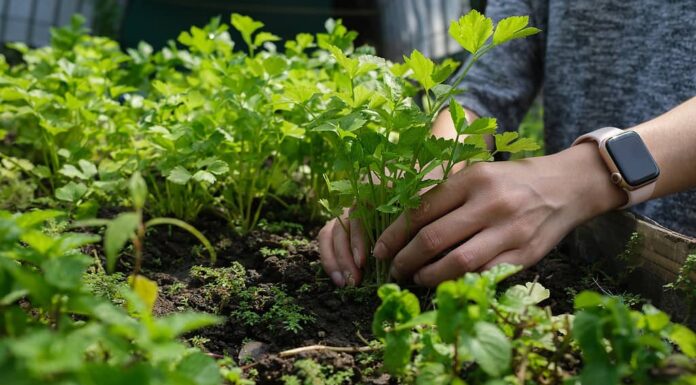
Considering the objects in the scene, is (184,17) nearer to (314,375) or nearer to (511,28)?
(511,28)

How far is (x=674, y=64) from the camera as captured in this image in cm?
184

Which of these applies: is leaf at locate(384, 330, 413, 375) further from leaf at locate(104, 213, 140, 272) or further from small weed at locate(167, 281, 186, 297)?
small weed at locate(167, 281, 186, 297)

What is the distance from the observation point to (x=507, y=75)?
6.95ft

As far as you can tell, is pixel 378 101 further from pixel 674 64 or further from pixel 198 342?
pixel 674 64

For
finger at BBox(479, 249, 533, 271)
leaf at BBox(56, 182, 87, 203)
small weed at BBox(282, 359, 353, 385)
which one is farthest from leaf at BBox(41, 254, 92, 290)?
leaf at BBox(56, 182, 87, 203)

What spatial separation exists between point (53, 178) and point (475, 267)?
1329 mm

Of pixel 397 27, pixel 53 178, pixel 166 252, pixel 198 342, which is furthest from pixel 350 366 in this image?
pixel 397 27

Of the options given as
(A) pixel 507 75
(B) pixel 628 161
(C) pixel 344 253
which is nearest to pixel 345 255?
(C) pixel 344 253

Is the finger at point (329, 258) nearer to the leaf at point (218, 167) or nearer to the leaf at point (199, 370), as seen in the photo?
the leaf at point (218, 167)

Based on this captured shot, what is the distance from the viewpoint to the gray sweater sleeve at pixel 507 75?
2.03 metres

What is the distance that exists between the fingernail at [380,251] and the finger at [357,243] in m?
0.05

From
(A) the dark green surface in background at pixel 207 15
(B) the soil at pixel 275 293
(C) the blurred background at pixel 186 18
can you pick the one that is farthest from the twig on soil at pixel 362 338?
(A) the dark green surface in background at pixel 207 15

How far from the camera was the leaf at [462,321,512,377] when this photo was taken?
0.79 metres

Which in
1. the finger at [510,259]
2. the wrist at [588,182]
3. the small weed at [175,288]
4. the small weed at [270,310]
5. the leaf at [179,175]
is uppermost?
the wrist at [588,182]
